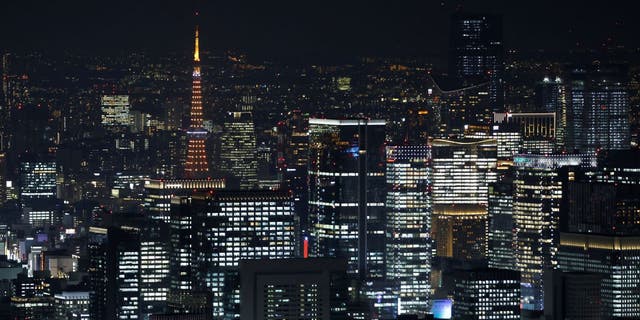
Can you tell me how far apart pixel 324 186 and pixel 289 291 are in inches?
342

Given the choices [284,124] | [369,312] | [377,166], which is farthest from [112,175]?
[369,312]

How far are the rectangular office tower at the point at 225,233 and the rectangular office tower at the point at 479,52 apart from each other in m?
7.36

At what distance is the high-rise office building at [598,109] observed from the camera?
127ft

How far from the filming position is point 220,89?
1428 inches

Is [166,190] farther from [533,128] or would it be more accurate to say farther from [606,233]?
[606,233]

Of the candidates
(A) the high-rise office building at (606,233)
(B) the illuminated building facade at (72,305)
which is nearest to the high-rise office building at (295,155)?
(B) the illuminated building facade at (72,305)

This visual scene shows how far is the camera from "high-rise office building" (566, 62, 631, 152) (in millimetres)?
38562

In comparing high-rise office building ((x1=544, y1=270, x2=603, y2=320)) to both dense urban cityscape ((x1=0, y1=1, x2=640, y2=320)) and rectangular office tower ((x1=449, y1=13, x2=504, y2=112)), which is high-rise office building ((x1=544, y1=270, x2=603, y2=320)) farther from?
rectangular office tower ((x1=449, y1=13, x2=504, y2=112))

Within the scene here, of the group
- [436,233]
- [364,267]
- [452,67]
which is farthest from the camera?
[452,67]

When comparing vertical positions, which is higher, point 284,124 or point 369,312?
point 284,124

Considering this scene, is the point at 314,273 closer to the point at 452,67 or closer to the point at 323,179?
the point at 323,179

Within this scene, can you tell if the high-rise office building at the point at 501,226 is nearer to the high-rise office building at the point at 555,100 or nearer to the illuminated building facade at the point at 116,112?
the high-rise office building at the point at 555,100

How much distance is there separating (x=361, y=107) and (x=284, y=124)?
2.41 meters

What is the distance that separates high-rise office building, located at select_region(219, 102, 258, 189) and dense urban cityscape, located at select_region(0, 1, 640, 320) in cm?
6
